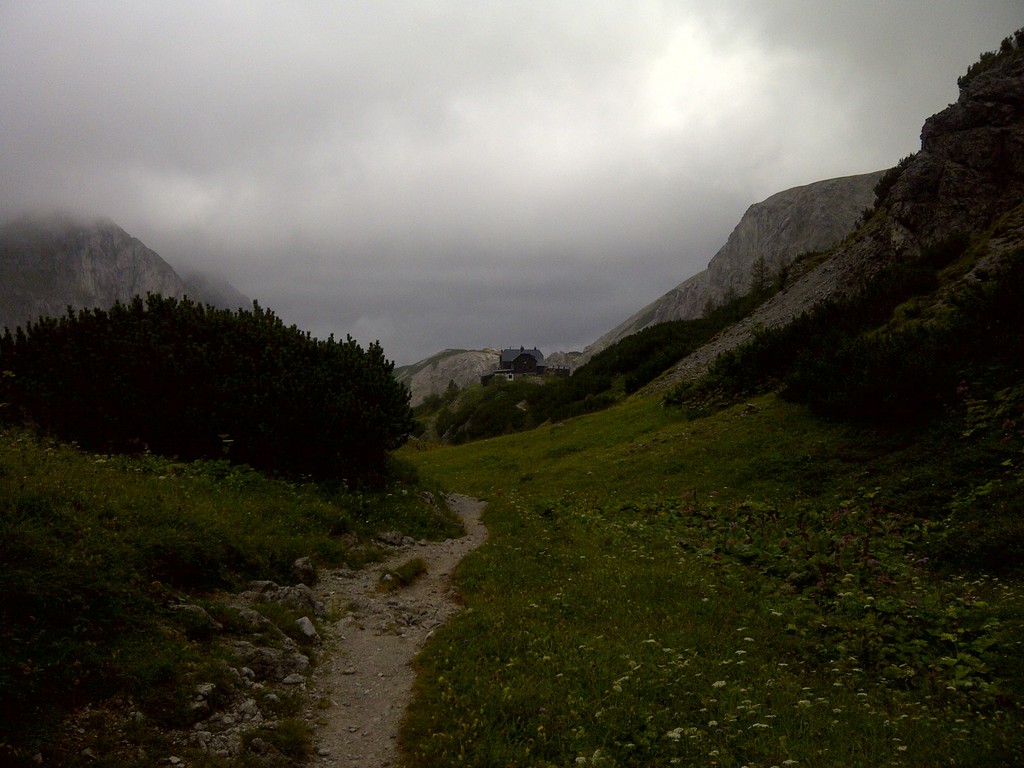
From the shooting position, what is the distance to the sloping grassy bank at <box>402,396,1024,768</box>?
7445mm

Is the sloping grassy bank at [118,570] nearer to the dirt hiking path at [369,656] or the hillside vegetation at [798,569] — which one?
the dirt hiking path at [369,656]

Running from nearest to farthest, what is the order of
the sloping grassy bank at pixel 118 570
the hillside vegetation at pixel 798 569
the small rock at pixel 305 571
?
the sloping grassy bank at pixel 118 570 < the hillside vegetation at pixel 798 569 < the small rock at pixel 305 571

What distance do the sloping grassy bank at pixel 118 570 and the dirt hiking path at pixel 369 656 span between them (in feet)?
4.48

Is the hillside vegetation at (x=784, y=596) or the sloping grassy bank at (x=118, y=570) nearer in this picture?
the sloping grassy bank at (x=118, y=570)

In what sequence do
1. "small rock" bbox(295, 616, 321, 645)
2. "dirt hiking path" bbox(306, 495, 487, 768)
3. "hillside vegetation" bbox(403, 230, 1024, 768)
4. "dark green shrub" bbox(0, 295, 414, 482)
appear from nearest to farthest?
"hillside vegetation" bbox(403, 230, 1024, 768), "dirt hiking path" bbox(306, 495, 487, 768), "small rock" bbox(295, 616, 321, 645), "dark green shrub" bbox(0, 295, 414, 482)

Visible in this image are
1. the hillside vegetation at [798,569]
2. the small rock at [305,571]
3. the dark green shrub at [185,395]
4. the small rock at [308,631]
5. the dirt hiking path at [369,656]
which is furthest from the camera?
the dark green shrub at [185,395]

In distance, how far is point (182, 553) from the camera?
36.6ft

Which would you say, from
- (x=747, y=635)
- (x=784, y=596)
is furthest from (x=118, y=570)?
(x=784, y=596)

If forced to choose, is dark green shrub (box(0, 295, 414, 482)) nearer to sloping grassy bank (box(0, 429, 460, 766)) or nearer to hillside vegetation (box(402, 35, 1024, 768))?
sloping grassy bank (box(0, 429, 460, 766))

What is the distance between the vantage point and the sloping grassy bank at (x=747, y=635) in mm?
7445

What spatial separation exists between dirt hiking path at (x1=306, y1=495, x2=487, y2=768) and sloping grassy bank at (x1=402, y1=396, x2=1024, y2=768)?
486mm

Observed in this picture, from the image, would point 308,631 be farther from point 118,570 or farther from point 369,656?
point 118,570

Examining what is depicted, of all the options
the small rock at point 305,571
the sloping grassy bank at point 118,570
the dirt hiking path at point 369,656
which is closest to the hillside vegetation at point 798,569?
the dirt hiking path at point 369,656

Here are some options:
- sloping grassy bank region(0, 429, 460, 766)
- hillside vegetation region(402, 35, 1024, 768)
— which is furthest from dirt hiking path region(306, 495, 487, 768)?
sloping grassy bank region(0, 429, 460, 766)
